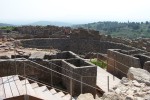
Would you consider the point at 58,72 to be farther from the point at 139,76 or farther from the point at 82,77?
the point at 139,76

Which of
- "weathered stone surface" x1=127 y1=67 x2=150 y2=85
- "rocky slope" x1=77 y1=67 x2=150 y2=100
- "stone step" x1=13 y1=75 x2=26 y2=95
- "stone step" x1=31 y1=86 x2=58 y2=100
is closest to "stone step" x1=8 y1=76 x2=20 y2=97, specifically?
"stone step" x1=13 y1=75 x2=26 y2=95

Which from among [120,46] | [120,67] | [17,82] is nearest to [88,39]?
[120,46]

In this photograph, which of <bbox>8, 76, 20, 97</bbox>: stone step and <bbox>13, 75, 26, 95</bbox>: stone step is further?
<bbox>13, 75, 26, 95</bbox>: stone step

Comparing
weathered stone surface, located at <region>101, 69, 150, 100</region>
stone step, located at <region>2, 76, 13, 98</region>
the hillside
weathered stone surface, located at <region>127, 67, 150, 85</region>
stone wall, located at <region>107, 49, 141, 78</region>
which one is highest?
weathered stone surface, located at <region>127, 67, 150, 85</region>

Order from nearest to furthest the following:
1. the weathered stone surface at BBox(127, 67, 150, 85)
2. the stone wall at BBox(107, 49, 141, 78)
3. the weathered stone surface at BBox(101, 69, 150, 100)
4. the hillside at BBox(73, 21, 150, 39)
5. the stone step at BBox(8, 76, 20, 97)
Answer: the weathered stone surface at BBox(101, 69, 150, 100), the weathered stone surface at BBox(127, 67, 150, 85), the stone step at BBox(8, 76, 20, 97), the stone wall at BBox(107, 49, 141, 78), the hillside at BBox(73, 21, 150, 39)

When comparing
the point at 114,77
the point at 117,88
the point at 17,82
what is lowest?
the point at 114,77

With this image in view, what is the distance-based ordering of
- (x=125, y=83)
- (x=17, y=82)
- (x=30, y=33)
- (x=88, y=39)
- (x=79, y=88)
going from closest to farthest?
(x=125, y=83) < (x=17, y=82) < (x=79, y=88) < (x=88, y=39) < (x=30, y=33)

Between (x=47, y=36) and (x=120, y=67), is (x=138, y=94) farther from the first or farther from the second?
(x=47, y=36)

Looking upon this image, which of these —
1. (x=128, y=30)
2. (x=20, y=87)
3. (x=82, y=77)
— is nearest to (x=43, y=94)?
(x=20, y=87)

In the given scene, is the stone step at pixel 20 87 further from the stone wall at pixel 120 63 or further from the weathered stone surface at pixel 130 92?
the stone wall at pixel 120 63

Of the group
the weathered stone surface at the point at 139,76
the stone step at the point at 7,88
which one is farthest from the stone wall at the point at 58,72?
the weathered stone surface at the point at 139,76

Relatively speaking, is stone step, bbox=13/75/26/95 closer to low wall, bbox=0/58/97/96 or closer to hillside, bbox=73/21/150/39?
low wall, bbox=0/58/97/96

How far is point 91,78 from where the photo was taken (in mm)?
11727

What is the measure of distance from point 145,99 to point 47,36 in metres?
23.9
